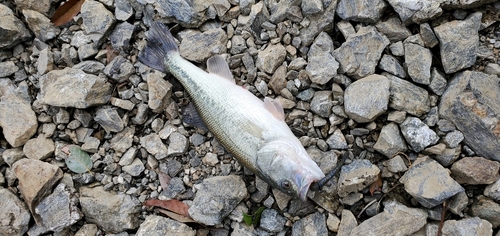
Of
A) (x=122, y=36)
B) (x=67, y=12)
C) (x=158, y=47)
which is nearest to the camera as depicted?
(x=158, y=47)

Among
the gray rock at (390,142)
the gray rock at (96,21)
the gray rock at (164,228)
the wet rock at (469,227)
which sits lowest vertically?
the wet rock at (469,227)

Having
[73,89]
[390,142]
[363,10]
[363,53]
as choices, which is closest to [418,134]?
[390,142]

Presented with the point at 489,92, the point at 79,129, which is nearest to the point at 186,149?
the point at 79,129

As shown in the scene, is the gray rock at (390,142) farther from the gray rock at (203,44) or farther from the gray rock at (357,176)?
the gray rock at (203,44)

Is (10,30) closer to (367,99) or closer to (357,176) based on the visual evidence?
(367,99)

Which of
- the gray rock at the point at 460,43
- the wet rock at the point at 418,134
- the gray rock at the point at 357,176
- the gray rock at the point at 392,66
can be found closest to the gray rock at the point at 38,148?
the gray rock at the point at 357,176
